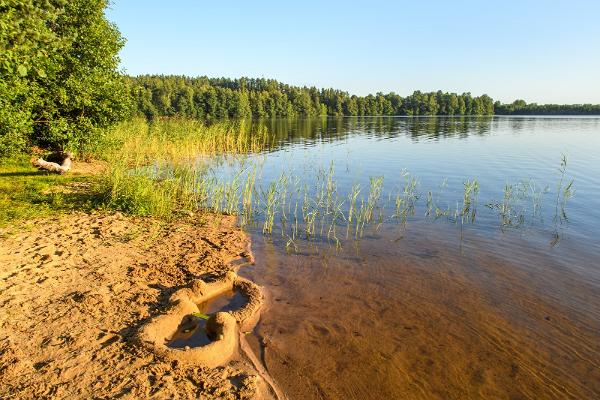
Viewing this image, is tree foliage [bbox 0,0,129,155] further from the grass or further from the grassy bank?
the grass

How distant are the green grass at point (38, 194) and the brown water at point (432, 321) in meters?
6.13

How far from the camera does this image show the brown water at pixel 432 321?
17.0 ft

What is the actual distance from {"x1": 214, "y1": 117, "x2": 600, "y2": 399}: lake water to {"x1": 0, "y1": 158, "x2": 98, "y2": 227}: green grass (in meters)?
5.73

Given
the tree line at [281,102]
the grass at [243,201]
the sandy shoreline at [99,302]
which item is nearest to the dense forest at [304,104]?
the tree line at [281,102]

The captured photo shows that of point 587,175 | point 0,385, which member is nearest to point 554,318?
point 0,385

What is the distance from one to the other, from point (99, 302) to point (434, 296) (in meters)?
6.52

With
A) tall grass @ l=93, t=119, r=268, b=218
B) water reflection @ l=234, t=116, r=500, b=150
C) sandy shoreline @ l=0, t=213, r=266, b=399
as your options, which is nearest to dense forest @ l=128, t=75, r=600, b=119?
water reflection @ l=234, t=116, r=500, b=150

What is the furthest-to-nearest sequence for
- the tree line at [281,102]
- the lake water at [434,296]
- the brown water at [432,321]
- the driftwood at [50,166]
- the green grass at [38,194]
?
the tree line at [281,102], the driftwood at [50,166], the green grass at [38,194], the lake water at [434,296], the brown water at [432,321]

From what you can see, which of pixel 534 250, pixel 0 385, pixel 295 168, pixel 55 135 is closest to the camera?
pixel 0 385

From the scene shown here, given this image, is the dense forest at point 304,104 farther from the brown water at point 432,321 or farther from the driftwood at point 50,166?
the brown water at point 432,321

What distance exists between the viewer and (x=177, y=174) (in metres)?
16.0

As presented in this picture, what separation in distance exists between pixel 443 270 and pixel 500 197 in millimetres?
8408

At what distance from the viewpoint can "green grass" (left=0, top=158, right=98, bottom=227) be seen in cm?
1019

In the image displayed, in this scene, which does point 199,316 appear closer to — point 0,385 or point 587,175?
point 0,385
